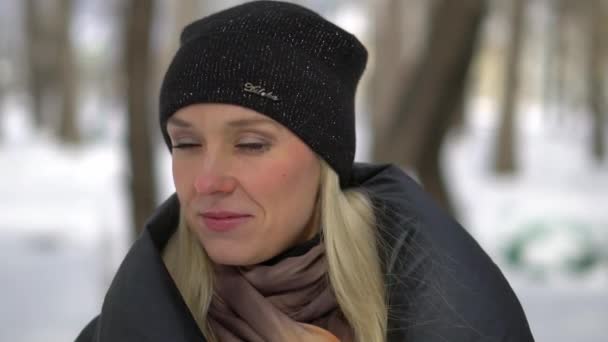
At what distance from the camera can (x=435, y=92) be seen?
5133mm

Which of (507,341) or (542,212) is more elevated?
(507,341)

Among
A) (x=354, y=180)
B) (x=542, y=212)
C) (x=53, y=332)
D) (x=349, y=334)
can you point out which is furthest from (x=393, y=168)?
(x=542, y=212)

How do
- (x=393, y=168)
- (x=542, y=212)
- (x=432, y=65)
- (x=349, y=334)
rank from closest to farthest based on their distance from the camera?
(x=349, y=334) < (x=393, y=168) < (x=432, y=65) < (x=542, y=212)

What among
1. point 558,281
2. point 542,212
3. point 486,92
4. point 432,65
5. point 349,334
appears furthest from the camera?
point 486,92

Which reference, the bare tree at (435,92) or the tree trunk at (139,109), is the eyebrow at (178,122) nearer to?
the bare tree at (435,92)

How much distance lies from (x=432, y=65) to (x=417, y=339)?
3.73m

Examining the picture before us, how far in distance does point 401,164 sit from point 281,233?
12.3 ft

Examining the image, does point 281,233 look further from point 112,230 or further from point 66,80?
point 66,80

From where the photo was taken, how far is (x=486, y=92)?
38.5m

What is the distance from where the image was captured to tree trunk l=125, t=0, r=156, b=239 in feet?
18.2

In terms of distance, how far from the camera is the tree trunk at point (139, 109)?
18.2 feet

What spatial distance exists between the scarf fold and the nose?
202mm

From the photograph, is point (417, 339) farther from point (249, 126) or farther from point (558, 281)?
point (558, 281)

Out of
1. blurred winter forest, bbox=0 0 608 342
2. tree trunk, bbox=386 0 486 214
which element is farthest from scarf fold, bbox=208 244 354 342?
tree trunk, bbox=386 0 486 214
